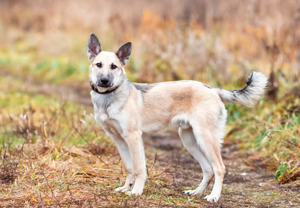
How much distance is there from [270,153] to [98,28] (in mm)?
10688

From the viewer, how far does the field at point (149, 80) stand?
4230 mm

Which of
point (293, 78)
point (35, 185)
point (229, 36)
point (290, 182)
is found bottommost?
point (290, 182)

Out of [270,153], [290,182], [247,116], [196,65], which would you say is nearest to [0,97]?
[196,65]

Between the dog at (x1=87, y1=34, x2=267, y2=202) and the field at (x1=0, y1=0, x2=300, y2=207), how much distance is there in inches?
11.6

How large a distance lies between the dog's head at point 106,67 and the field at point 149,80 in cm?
96

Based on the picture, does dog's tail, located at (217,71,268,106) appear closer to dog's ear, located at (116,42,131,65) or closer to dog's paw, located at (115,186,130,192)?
dog's ear, located at (116,42,131,65)

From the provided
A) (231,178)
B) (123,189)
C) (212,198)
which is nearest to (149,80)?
(231,178)

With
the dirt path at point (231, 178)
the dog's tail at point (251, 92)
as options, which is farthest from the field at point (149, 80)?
the dog's tail at point (251, 92)

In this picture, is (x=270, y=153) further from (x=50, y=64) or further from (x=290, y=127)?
(x=50, y=64)

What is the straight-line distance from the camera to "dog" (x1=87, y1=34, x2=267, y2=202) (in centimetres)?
409

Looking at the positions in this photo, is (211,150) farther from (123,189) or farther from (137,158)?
(123,189)

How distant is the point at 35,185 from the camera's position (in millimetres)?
4066

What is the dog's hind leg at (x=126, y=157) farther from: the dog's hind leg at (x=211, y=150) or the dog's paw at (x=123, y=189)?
the dog's hind leg at (x=211, y=150)

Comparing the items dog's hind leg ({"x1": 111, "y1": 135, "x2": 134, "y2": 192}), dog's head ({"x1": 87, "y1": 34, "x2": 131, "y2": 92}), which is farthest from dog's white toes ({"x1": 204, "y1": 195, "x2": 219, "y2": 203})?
dog's head ({"x1": 87, "y1": 34, "x2": 131, "y2": 92})
